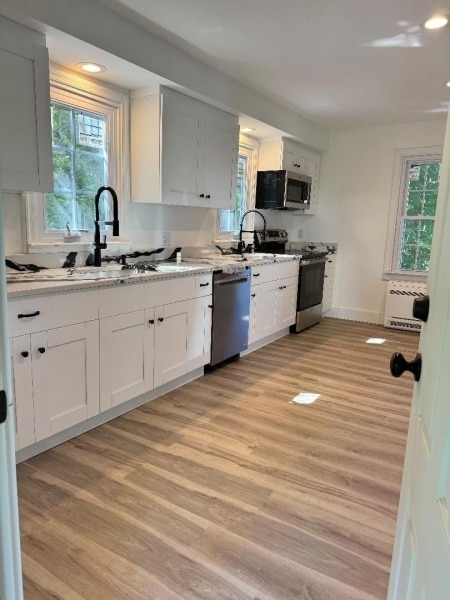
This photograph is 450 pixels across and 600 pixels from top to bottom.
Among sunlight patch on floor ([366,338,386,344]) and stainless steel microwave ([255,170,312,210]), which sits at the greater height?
stainless steel microwave ([255,170,312,210])

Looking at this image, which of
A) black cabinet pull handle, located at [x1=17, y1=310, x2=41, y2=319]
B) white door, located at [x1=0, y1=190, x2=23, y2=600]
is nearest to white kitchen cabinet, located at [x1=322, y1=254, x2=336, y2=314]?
black cabinet pull handle, located at [x1=17, y1=310, x2=41, y2=319]

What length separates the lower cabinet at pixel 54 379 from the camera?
2.02m

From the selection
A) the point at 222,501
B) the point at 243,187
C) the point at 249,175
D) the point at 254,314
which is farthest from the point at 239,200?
the point at 222,501

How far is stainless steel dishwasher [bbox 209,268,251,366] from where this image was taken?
11.1 feet

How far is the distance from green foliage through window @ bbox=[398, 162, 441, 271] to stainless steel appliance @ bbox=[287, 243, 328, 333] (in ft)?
3.46

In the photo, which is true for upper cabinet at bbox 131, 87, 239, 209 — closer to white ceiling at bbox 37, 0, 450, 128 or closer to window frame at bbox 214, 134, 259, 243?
white ceiling at bbox 37, 0, 450, 128

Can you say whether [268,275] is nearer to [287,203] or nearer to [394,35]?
[287,203]

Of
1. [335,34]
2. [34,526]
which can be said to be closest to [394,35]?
[335,34]

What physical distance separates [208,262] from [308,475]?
79.0 inches

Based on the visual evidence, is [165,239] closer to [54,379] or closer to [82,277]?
[82,277]

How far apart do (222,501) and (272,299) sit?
2.59m

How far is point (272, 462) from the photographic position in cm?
225

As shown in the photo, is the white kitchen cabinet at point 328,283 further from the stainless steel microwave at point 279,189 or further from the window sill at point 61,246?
the window sill at point 61,246

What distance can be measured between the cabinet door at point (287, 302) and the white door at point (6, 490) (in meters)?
3.74
